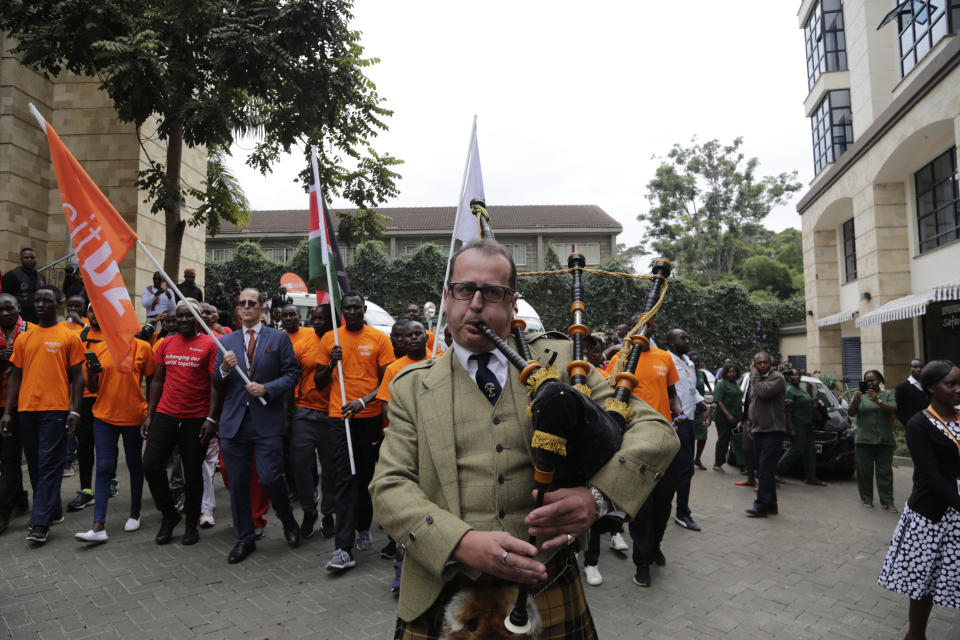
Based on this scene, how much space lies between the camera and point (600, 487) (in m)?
1.62

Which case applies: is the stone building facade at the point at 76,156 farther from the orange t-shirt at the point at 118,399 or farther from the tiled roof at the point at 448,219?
the tiled roof at the point at 448,219

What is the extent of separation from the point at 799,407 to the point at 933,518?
551cm

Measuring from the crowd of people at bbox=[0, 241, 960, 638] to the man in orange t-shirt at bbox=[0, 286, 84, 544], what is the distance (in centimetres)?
2

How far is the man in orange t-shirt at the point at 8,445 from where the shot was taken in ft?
19.1

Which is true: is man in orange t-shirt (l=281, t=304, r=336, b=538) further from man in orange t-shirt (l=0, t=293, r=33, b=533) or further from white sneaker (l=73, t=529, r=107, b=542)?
man in orange t-shirt (l=0, t=293, r=33, b=533)

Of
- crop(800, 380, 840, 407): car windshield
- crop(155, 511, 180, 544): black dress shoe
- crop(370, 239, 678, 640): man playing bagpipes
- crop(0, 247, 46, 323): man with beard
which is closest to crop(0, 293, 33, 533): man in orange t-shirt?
crop(155, 511, 180, 544): black dress shoe

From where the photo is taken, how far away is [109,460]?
5.63 meters

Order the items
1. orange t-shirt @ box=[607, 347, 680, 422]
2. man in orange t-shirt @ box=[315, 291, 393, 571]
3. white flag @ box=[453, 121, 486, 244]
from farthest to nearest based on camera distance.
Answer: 1. orange t-shirt @ box=[607, 347, 680, 422]
2. man in orange t-shirt @ box=[315, 291, 393, 571]
3. white flag @ box=[453, 121, 486, 244]

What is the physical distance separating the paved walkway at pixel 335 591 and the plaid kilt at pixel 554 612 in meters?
2.40

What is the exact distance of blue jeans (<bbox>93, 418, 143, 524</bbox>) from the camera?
18.1 ft

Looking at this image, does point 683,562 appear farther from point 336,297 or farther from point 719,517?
point 336,297

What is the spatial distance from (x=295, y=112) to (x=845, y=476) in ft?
41.9

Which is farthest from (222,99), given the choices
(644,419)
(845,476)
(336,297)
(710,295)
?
(710,295)

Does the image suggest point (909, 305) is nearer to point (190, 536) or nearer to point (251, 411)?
point (251, 411)
